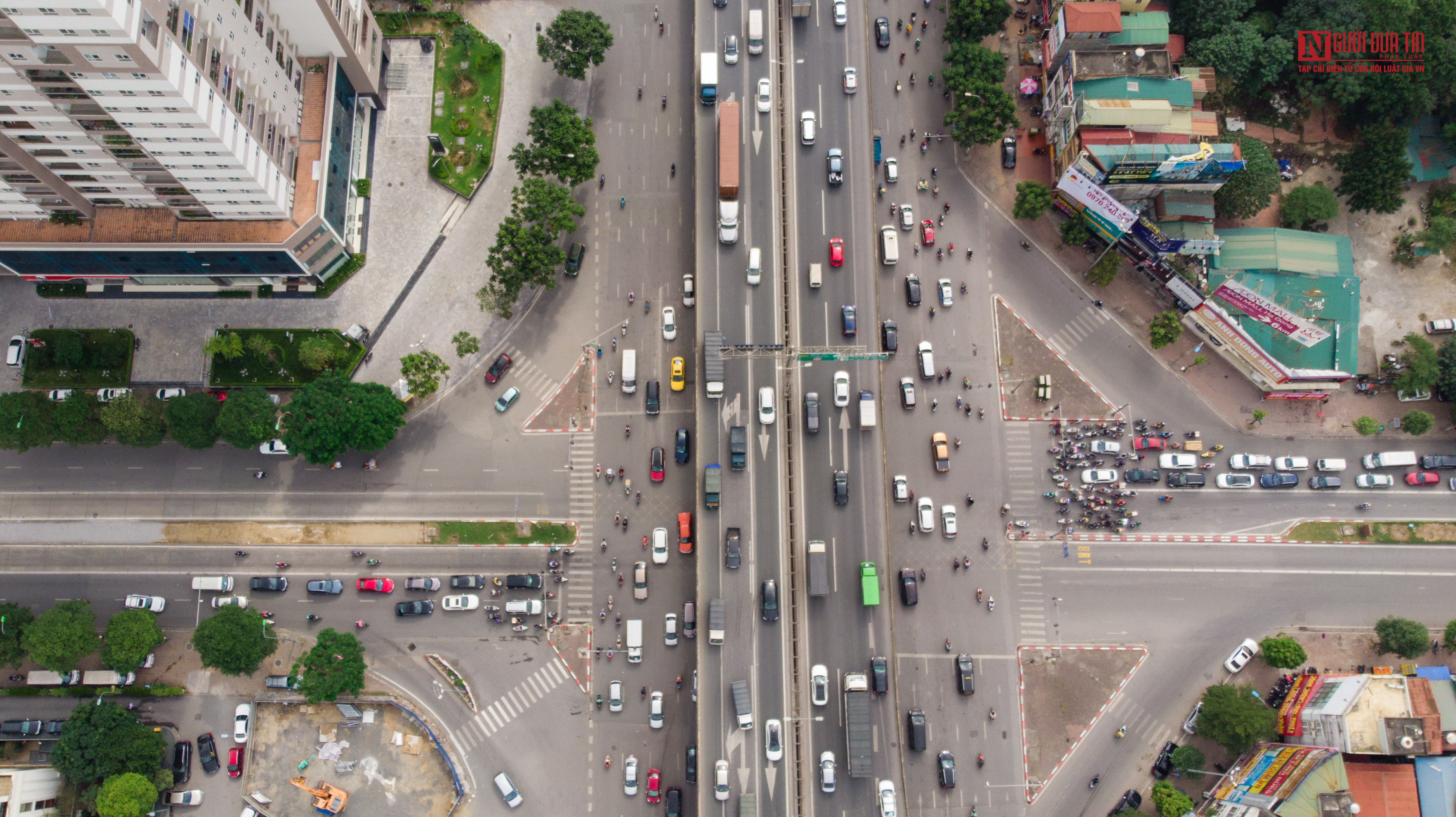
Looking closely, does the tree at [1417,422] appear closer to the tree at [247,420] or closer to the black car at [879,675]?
the black car at [879,675]

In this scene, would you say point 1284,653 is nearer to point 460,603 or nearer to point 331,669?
point 460,603

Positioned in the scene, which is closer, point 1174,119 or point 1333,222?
point 1174,119

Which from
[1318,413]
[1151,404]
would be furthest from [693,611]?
[1318,413]

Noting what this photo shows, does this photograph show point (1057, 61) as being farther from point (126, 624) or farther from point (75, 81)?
point (126, 624)

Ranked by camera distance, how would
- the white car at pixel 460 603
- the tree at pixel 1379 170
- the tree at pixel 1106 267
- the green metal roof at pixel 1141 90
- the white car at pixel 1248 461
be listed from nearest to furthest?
the white car at pixel 460 603 < the green metal roof at pixel 1141 90 < the tree at pixel 1379 170 < the white car at pixel 1248 461 < the tree at pixel 1106 267

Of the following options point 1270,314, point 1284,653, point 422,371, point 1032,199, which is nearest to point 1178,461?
point 1270,314

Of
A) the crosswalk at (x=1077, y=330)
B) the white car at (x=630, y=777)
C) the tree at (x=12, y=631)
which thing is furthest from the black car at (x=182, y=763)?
the crosswalk at (x=1077, y=330)

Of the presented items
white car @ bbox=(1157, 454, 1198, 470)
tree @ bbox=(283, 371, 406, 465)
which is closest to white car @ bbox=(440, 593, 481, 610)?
tree @ bbox=(283, 371, 406, 465)
